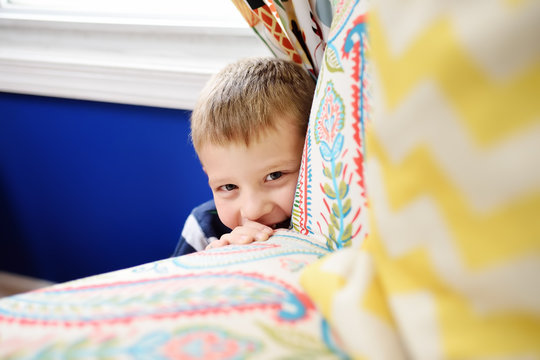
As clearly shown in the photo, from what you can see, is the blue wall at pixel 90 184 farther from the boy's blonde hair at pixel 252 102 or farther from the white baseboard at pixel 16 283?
the boy's blonde hair at pixel 252 102

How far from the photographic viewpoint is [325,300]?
350mm

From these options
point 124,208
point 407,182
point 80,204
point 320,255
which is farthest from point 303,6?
point 80,204

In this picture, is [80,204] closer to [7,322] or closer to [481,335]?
[7,322]

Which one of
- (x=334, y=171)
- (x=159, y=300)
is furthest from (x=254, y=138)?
(x=159, y=300)

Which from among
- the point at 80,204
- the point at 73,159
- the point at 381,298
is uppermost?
the point at 381,298

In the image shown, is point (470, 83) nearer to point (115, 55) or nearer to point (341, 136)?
point (341, 136)

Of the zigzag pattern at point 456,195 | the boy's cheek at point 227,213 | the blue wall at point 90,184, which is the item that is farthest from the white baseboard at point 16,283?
the zigzag pattern at point 456,195

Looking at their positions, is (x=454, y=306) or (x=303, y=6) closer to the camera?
(x=454, y=306)

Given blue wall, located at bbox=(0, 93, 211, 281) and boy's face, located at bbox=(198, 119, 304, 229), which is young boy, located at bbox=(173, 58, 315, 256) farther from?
blue wall, located at bbox=(0, 93, 211, 281)

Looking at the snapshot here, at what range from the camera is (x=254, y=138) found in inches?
31.9

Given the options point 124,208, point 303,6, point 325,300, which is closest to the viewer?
point 325,300

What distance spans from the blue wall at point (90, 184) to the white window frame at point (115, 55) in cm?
6

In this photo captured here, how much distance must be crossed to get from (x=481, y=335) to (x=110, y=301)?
285mm

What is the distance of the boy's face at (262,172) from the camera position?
81 cm
